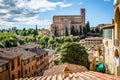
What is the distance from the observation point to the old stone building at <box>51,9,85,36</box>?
420 feet

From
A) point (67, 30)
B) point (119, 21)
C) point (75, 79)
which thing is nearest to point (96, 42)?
point (67, 30)

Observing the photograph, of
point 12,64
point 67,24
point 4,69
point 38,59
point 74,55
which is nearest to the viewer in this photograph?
point 4,69

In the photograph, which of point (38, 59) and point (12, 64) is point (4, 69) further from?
point (38, 59)

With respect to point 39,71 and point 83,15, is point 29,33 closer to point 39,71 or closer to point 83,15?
point 83,15

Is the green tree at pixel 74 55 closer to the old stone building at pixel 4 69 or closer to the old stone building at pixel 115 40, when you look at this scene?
the old stone building at pixel 115 40

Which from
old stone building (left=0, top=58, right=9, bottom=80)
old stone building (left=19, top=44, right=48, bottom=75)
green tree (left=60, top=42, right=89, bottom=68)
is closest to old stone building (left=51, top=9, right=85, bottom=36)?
old stone building (left=19, top=44, right=48, bottom=75)

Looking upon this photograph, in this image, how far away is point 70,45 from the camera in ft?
108

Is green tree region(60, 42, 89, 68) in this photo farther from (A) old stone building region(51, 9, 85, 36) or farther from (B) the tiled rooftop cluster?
(A) old stone building region(51, 9, 85, 36)

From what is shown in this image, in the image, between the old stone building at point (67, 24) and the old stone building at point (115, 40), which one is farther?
the old stone building at point (67, 24)

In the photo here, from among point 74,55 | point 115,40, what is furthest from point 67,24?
point 115,40

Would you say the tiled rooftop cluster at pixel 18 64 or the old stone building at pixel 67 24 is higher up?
the old stone building at pixel 67 24

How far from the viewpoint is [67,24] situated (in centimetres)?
13100

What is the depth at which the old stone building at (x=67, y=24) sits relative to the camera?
127900mm

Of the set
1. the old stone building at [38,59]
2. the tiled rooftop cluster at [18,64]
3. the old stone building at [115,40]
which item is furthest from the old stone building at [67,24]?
the old stone building at [115,40]
